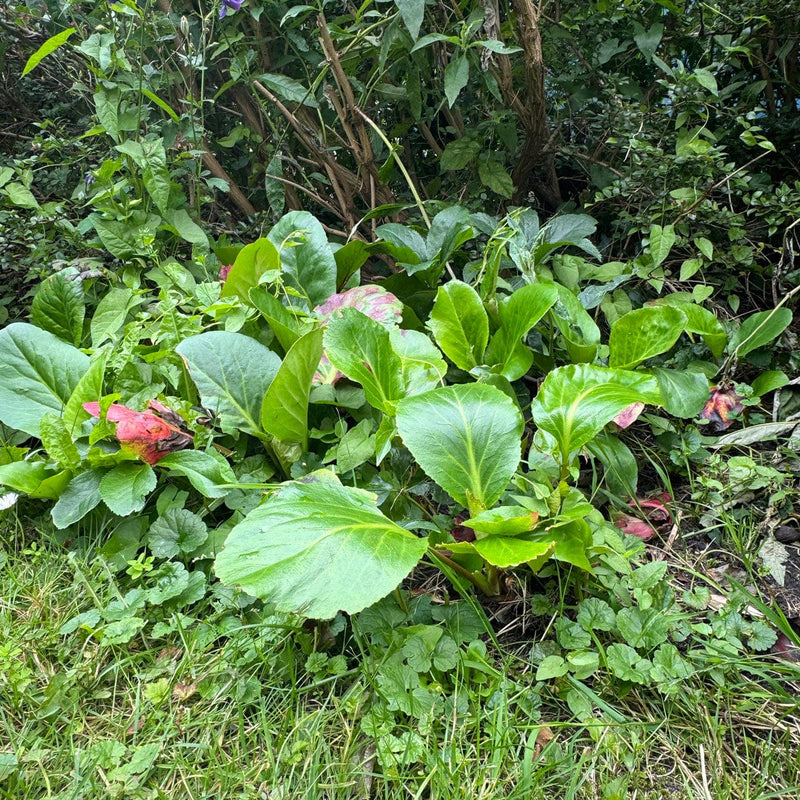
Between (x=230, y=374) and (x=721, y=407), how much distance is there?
3.79 ft

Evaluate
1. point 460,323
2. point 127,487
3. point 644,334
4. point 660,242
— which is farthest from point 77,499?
point 660,242

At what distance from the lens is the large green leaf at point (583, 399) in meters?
1.15

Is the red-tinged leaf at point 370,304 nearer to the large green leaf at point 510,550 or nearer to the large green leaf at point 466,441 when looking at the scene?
the large green leaf at point 466,441

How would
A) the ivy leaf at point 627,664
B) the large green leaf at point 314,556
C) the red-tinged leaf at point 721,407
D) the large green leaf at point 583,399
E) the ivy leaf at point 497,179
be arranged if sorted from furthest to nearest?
1. the ivy leaf at point 497,179
2. the red-tinged leaf at point 721,407
3. the large green leaf at point 583,399
4. the ivy leaf at point 627,664
5. the large green leaf at point 314,556

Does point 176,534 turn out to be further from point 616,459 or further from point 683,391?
point 683,391

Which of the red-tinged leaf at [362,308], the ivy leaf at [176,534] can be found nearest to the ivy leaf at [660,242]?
the red-tinged leaf at [362,308]

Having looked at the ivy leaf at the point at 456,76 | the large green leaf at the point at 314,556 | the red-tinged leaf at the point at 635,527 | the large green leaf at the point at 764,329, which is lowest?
the red-tinged leaf at the point at 635,527

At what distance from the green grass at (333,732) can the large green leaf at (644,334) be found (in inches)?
25.5

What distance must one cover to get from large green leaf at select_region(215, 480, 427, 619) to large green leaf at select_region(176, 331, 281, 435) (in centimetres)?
47

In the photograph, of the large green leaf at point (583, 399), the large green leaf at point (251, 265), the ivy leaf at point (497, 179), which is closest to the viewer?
the large green leaf at point (583, 399)

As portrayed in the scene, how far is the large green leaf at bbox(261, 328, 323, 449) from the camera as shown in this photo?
51.3 inches

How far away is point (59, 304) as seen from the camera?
179cm

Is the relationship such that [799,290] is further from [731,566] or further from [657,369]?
[731,566]

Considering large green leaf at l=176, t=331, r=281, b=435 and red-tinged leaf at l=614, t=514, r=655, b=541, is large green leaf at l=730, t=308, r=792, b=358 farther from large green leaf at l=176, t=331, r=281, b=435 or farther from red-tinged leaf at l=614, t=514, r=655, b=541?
large green leaf at l=176, t=331, r=281, b=435
